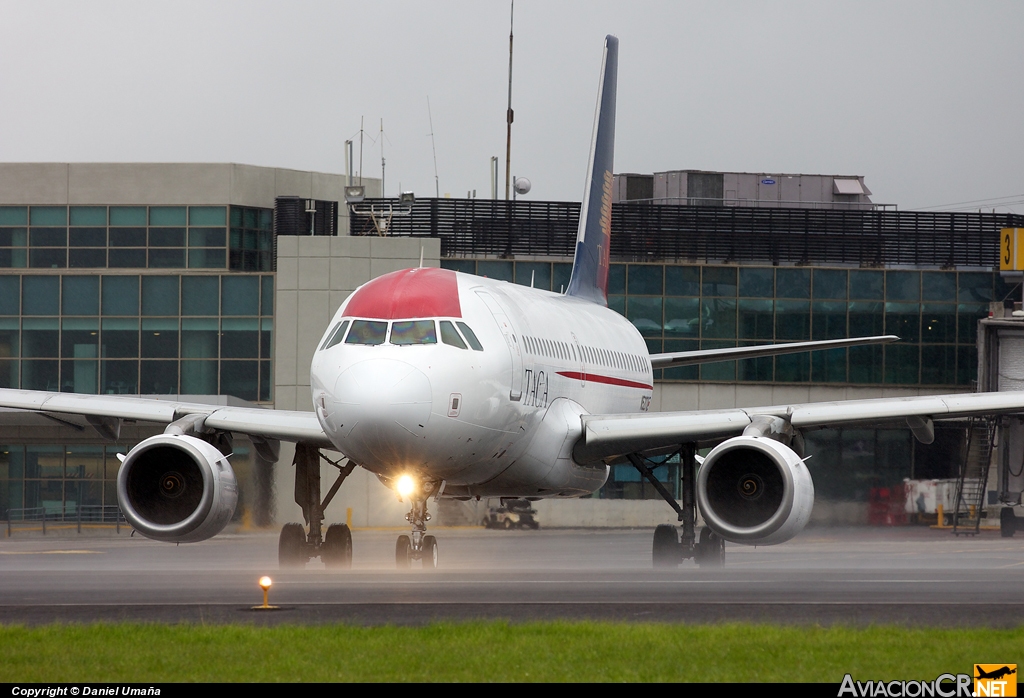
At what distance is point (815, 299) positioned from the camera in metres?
52.8

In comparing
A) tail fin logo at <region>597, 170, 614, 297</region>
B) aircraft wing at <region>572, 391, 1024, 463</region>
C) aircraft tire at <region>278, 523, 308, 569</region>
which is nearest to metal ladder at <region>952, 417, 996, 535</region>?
tail fin logo at <region>597, 170, 614, 297</region>

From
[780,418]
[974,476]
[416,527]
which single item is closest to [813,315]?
[974,476]

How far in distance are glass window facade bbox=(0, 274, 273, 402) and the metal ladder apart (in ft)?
77.5

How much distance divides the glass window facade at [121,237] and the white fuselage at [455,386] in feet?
97.5

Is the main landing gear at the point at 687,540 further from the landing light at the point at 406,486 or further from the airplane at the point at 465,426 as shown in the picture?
the landing light at the point at 406,486

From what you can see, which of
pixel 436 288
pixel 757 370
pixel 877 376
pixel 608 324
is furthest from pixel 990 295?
pixel 436 288

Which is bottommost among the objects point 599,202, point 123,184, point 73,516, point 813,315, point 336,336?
point 73,516

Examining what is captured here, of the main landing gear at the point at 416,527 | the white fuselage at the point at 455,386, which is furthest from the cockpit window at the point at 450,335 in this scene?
the main landing gear at the point at 416,527

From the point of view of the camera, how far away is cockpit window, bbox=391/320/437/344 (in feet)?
62.0

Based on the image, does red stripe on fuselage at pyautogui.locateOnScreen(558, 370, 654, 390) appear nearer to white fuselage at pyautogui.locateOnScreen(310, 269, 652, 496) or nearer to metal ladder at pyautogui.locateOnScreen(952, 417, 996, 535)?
white fuselage at pyautogui.locateOnScreen(310, 269, 652, 496)

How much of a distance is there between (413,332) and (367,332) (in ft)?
1.98

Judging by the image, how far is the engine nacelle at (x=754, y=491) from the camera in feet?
64.6

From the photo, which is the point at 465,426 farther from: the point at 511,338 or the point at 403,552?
the point at 403,552

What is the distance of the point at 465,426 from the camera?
62.8 ft
